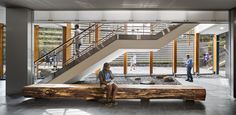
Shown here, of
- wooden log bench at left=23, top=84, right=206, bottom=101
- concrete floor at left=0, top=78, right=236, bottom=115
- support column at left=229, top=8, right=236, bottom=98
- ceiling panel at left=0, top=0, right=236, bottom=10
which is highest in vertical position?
ceiling panel at left=0, top=0, right=236, bottom=10

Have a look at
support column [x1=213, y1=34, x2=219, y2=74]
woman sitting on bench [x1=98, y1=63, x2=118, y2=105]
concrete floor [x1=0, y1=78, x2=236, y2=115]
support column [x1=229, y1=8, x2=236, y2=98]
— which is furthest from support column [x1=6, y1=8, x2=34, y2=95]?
support column [x1=213, y1=34, x2=219, y2=74]

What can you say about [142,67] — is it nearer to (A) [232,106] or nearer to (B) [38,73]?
(B) [38,73]

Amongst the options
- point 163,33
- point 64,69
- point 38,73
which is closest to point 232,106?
point 163,33

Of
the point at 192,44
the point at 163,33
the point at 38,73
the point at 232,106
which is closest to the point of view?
the point at 232,106

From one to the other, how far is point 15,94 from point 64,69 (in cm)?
266

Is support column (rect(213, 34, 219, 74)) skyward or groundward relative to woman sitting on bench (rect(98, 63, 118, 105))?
skyward

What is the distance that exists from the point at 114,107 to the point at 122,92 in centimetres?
72

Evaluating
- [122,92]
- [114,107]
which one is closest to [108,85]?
[122,92]

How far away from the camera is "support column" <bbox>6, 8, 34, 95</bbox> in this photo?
30.3 ft

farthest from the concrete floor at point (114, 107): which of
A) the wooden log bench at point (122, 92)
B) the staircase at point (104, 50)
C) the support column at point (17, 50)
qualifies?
the staircase at point (104, 50)

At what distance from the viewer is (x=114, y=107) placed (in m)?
7.39

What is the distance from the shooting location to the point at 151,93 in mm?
7949

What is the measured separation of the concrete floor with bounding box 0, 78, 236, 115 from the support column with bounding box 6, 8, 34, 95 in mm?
820

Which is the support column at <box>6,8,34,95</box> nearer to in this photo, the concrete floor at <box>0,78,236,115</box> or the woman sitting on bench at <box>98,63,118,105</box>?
the concrete floor at <box>0,78,236,115</box>
